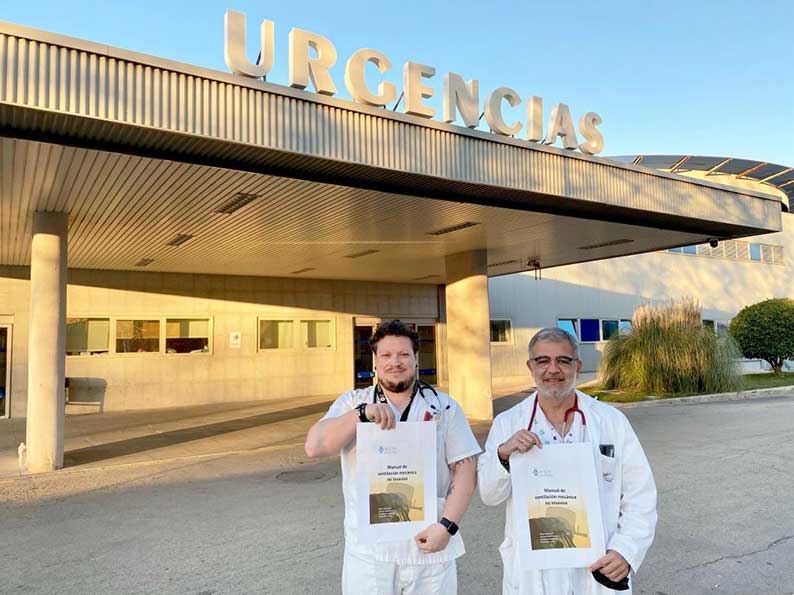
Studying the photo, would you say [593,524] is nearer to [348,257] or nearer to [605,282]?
[348,257]

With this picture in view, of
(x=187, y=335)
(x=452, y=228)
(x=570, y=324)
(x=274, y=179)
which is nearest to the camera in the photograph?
(x=274, y=179)

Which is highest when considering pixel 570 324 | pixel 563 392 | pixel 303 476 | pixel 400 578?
pixel 570 324

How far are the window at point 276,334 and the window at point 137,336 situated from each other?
9.54 ft

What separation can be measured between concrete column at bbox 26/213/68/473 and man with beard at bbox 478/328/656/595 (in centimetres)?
793

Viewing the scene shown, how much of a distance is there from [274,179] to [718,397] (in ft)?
43.5

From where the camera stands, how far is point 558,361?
94.3 inches

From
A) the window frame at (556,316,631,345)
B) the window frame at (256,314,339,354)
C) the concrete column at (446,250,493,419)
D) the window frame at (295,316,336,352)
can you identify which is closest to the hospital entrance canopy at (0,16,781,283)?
the concrete column at (446,250,493,419)

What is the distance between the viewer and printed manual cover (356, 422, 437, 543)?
2277 millimetres

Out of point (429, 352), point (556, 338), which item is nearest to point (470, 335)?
point (429, 352)

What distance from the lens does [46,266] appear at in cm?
885

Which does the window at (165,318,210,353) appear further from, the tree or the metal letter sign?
the tree

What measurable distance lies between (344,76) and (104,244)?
7.00 meters

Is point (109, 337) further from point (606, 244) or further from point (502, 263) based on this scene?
point (606, 244)

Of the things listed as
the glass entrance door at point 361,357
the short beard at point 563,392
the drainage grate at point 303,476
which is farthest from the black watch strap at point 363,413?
the glass entrance door at point 361,357
